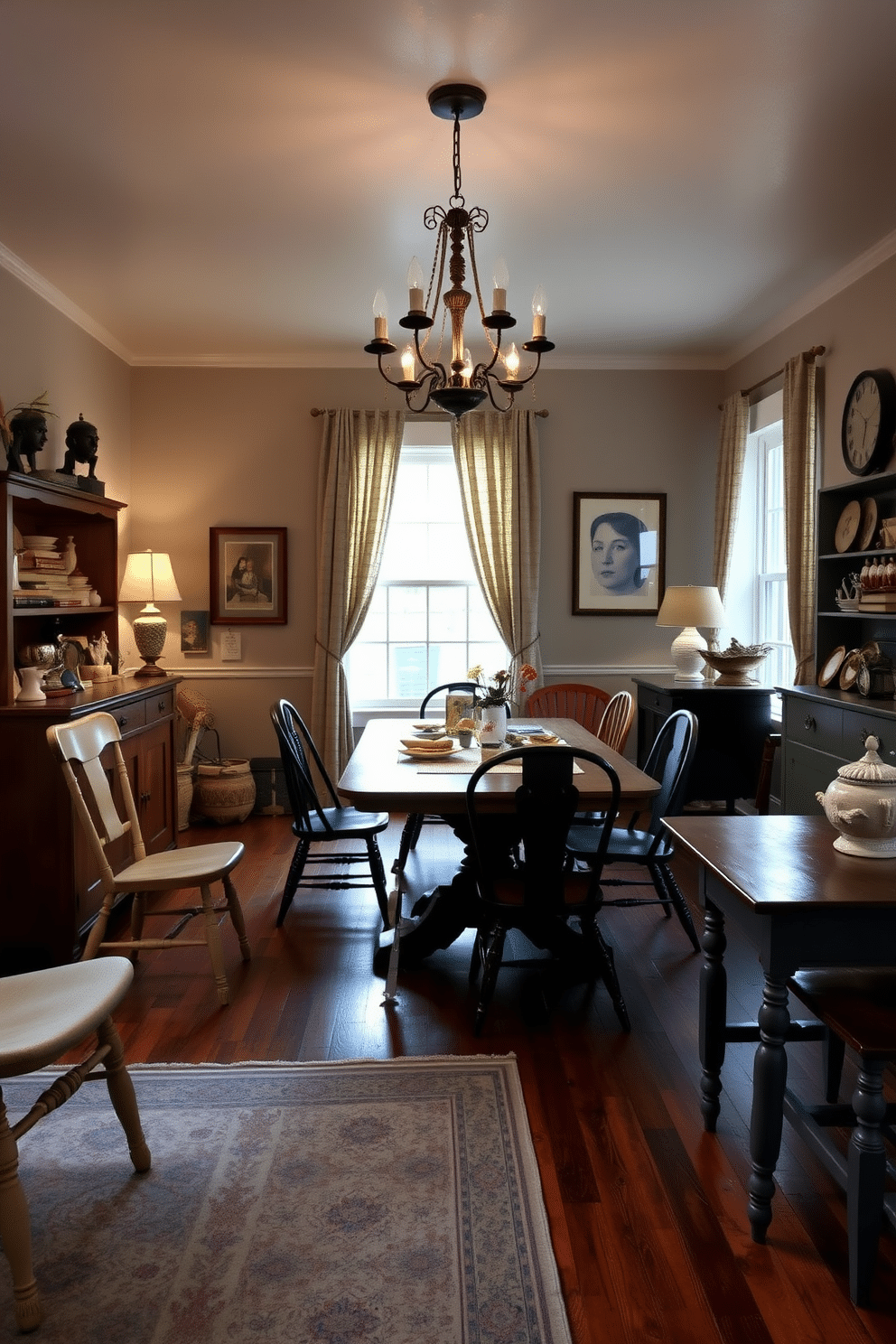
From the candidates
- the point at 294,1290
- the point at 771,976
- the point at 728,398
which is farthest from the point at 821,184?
the point at 294,1290

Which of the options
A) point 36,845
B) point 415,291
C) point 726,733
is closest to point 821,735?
point 726,733

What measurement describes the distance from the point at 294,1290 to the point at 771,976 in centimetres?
109

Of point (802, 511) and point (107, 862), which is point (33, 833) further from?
point (802, 511)

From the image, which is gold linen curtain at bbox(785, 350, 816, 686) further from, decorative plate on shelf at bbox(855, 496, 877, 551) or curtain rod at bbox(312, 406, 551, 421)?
curtain rod at bbox(312, 406, 551, 421)

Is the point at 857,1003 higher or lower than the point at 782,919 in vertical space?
lower

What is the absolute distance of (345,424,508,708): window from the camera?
614cm

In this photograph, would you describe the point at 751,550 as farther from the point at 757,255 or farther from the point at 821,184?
the point at 821,184

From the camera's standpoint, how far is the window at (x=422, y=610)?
20.1 feet

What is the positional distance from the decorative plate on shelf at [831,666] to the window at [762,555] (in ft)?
3.14

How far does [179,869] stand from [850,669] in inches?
113

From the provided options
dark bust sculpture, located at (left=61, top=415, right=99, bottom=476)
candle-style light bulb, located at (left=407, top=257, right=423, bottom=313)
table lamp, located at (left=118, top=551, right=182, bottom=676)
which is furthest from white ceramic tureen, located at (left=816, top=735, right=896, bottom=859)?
table lamp, located at (left=118, top=551, right=182, bottom=676)

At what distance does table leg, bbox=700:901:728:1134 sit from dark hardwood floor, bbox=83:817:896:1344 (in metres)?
0.08

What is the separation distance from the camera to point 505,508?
5.93m

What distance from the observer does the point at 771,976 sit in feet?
6.17
